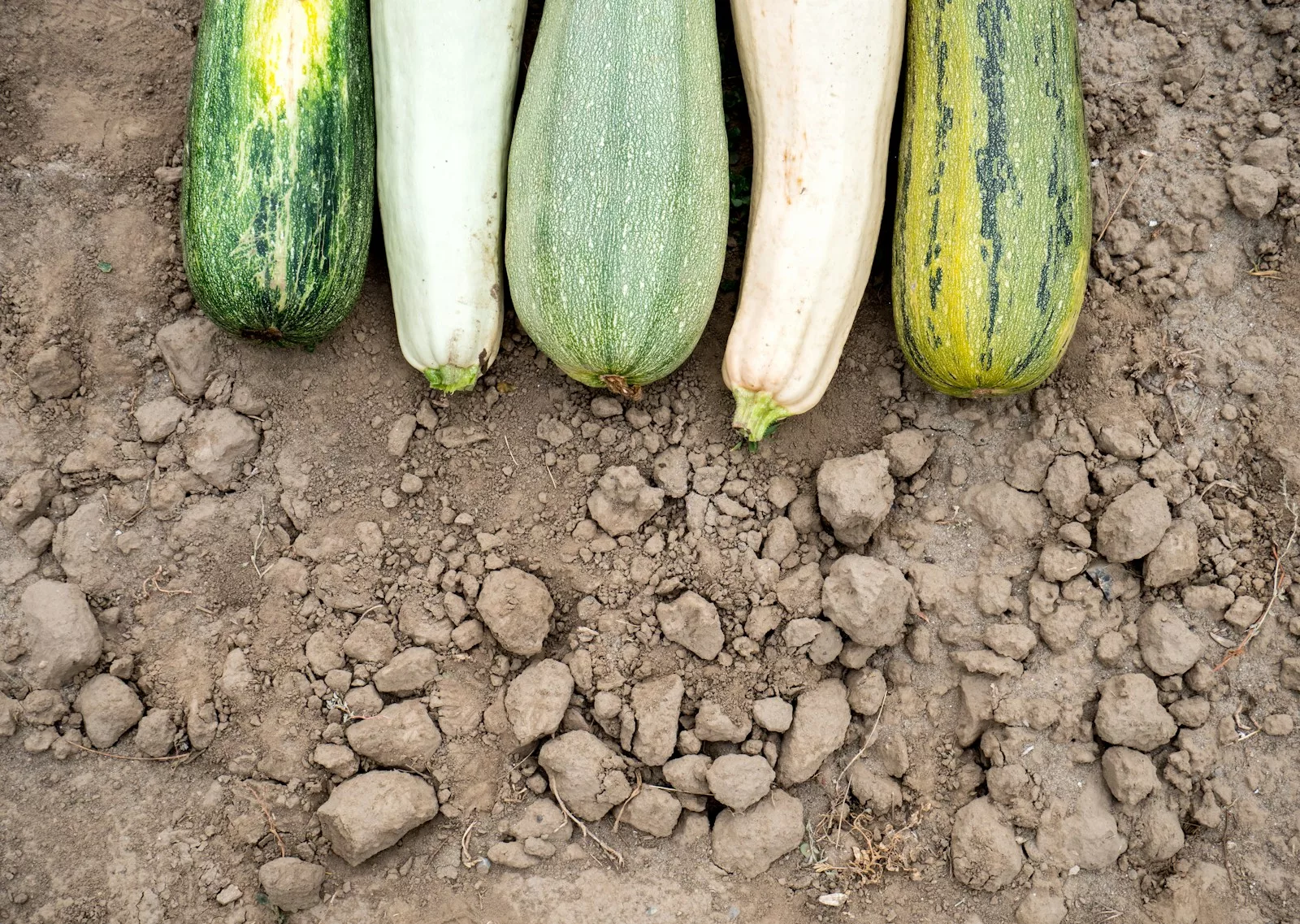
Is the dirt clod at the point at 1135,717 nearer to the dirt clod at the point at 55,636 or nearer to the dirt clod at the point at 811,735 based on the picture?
the dirt clod at the point at 811,735

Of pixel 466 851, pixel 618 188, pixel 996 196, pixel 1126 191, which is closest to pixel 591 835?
pixel 466 851

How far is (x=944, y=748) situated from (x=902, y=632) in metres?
0.27

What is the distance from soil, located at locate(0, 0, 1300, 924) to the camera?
230cm

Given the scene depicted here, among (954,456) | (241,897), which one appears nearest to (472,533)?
(241,897)

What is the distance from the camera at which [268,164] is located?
7.56 ft

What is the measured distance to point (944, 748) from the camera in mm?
2395

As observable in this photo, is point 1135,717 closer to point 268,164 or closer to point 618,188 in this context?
point 618,188

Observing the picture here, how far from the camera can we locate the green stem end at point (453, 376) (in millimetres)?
2434

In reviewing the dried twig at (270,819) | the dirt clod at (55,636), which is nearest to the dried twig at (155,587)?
the dirt clod at (55,636)

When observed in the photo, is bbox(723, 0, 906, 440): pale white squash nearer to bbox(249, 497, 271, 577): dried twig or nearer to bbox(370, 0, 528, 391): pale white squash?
bbox(370, 0, 528, 391): pale white squash

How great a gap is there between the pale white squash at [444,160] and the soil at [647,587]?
0.70 ft

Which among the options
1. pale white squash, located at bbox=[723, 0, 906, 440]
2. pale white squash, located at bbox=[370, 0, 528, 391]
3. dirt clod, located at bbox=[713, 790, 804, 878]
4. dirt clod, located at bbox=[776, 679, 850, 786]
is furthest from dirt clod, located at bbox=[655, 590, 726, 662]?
pale white squash, located at bbox=[370, 0, 528, 391]

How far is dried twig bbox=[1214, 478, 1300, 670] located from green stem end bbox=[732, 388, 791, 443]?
110 centimetres

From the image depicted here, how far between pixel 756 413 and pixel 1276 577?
119 centimetres
